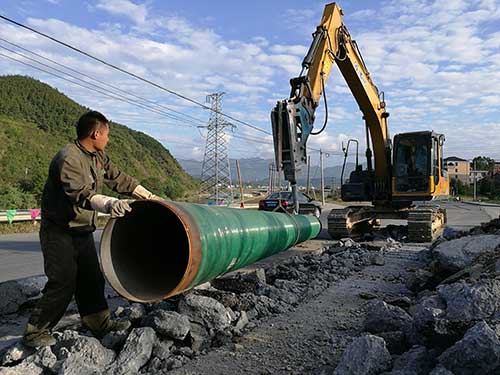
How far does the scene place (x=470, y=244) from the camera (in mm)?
7047

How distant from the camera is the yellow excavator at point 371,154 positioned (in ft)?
30.9

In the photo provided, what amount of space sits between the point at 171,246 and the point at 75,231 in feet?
4.15

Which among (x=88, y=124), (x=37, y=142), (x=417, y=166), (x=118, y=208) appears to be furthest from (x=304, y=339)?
(x=37, y=142)

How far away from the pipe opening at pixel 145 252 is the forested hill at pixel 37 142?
18.7m

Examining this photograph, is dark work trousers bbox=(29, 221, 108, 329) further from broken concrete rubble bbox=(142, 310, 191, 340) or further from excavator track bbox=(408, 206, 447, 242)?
excavator track bbox=(408, 206, 447, 242)

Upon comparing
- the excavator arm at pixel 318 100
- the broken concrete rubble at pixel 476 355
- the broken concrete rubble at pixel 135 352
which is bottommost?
the broken concrete rubble at pixel 135 352

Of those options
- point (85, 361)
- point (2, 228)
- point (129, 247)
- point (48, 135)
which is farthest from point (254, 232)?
point (48, 135)

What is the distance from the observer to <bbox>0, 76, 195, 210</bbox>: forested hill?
33.3 m

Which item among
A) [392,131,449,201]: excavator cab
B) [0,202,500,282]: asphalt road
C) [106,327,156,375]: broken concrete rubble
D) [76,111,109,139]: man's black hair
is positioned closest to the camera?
[106,327,156,375]: broken concrete rubble

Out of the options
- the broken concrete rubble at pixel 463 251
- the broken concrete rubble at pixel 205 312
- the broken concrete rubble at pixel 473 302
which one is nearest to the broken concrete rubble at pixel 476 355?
the broken concrete rubble at pixel 473 302

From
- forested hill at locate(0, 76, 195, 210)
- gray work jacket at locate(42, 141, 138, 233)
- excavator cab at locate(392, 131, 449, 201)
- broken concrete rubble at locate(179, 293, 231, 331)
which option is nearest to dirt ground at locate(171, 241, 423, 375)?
broken concrete rubble at locate(179, 293, 231, 331)

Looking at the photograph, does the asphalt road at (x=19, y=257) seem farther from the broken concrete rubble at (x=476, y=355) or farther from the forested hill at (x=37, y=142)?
the forested hill at (x=37, y=142)

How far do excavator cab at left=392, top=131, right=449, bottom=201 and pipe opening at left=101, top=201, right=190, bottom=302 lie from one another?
861 cm

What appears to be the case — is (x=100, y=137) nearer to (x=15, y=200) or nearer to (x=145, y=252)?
(x=145, y=252)
